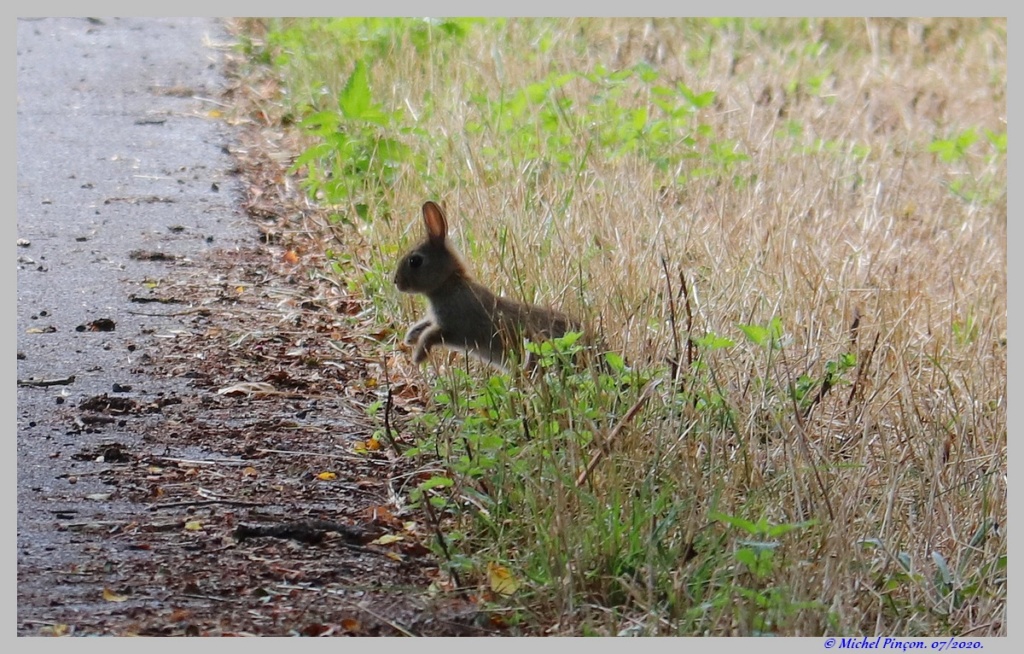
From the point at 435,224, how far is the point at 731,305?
1170 mm

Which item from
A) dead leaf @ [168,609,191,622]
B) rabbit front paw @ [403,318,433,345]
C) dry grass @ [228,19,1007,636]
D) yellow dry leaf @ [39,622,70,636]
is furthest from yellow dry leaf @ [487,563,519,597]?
A: rabbit front paw @ [403,318,433,345]

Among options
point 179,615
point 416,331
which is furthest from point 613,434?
point 416,331

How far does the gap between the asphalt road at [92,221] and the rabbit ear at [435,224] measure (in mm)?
1107

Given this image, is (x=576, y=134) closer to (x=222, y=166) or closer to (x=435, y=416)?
(x=222, y=166)

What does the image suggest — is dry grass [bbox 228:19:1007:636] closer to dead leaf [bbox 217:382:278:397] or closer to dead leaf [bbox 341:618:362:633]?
A: dead leaf [bbox 341:618:362:633]

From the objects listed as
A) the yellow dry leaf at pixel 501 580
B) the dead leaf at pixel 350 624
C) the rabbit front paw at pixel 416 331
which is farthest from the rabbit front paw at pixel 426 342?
the dead leaf at pixel 350 624

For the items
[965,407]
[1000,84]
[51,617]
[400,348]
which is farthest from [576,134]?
[1000,84]

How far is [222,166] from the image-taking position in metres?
7.10

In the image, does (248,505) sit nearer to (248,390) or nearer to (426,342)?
(248,390)

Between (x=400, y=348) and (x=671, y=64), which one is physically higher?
(x=671, y=64)

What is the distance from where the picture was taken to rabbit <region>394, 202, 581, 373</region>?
16.0 feet

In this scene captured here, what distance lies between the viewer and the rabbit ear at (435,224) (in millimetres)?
5207

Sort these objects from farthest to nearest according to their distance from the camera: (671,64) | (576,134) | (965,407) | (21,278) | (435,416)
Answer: (671,64) < (576,134) < (21,278) < (965,407) < (435,416)

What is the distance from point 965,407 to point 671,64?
457 cm
